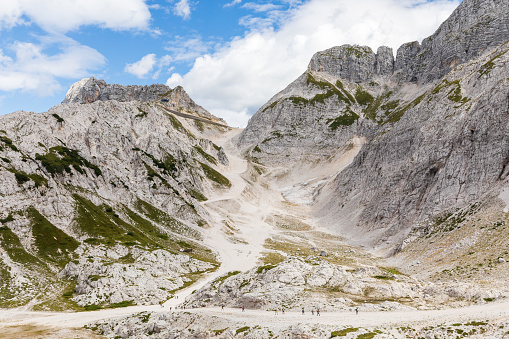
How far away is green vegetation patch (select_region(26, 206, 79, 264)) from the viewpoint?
96.4 m

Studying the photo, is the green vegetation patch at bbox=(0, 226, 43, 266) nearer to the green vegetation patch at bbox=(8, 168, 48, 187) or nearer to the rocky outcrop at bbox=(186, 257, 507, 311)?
the green vegetation patch at bbox=(8, 168, 48, 187)

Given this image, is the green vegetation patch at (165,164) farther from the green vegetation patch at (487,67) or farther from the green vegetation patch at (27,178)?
the green vegetation patch at (487,67)

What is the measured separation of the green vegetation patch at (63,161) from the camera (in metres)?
128

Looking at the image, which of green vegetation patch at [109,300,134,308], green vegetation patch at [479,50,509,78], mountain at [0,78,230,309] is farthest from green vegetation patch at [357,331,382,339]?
green vegetation patch at [479,50,509,78]

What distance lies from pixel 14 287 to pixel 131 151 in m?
106

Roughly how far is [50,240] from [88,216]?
1806 centimetres

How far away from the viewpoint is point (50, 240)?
330 ft

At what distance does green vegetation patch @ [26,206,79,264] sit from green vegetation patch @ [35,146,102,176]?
24.2m

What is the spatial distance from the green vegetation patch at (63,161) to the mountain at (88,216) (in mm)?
444

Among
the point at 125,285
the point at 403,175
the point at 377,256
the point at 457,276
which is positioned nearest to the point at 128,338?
the point at 125,285

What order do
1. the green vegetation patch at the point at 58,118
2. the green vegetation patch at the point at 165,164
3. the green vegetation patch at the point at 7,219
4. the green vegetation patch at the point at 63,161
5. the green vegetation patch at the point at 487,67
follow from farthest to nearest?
the green vegetation patch at the point at 165,164, the green vegetation patch at the point at 58,118, the green vegetation patch at the point at 487,67, the green vegetation patch at the point at 63,161, the green vegetation patch at the point at 7,219

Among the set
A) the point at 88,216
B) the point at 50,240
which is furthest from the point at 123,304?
the point at 88,216

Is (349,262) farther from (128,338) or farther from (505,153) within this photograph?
(128,338)

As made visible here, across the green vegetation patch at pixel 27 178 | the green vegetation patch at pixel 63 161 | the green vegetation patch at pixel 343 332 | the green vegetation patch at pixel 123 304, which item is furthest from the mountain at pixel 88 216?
the green vegetation patch at pixel 343 332
